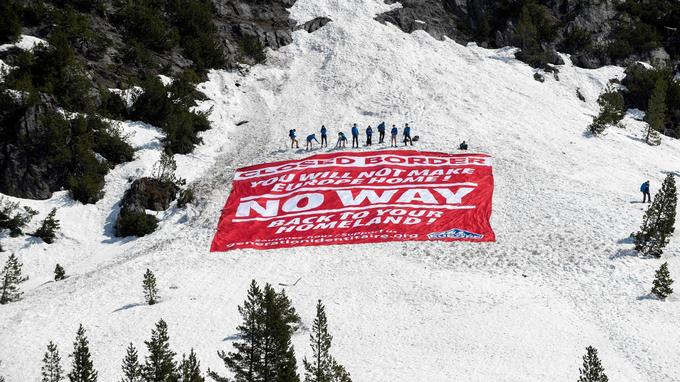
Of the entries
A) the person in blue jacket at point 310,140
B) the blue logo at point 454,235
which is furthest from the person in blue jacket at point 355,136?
the blue logo at point 454,235

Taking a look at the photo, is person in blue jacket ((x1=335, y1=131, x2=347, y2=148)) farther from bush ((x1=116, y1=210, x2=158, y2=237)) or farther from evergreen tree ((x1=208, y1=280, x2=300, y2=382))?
evergreen tree ((x1=208, y1=280, x2=300, y2=382))

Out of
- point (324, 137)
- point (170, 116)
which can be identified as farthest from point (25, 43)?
point (324, 137)

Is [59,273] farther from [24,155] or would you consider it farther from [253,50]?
[253,50]

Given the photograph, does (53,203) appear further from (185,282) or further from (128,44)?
(128,44)

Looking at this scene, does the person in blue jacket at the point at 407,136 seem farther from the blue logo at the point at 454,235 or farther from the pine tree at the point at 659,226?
the pine tree at the point at 659,226

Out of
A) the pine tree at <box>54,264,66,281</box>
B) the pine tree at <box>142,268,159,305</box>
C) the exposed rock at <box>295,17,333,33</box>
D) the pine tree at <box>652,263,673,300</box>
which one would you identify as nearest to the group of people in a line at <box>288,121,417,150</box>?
the pine tree at <box>54,264,66,281</box>

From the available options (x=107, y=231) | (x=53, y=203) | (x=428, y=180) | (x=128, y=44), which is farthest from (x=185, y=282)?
(x=128, y=44)
